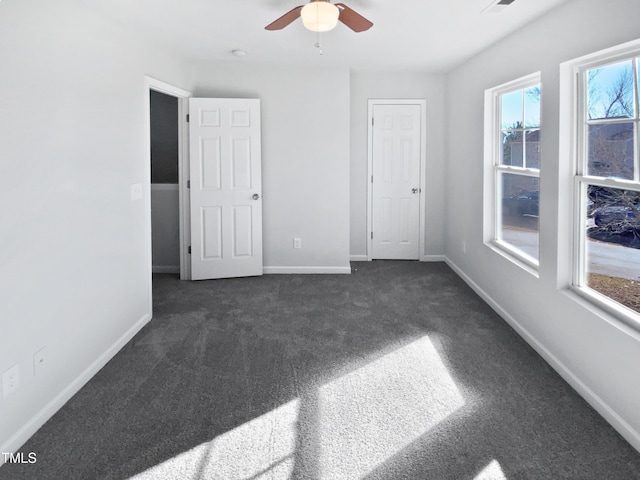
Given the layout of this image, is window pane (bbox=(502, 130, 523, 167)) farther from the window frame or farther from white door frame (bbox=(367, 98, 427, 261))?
white door frame (bbox=(367, 98, 427, 261))

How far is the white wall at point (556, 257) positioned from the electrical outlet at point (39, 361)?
2834 mm

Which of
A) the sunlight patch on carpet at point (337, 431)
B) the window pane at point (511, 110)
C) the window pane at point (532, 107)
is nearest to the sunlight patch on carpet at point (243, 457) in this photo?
the sunlight patch on carpet at point (337, 431)

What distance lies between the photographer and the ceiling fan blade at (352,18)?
2.76m

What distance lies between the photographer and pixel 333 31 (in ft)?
12.5

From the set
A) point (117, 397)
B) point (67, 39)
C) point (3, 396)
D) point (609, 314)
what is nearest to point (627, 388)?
point (609, 314)

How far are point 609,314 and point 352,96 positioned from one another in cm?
414

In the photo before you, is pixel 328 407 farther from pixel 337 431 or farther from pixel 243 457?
pixel 243 457

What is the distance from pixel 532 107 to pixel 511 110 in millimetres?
408

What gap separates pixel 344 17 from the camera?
287 centimetres

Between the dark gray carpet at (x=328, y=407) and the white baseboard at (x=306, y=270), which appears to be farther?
the white baseboard at (x=306, y=270)

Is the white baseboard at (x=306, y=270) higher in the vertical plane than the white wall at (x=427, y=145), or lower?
lower

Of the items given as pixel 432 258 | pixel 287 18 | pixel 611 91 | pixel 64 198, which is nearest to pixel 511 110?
pixel 611 91

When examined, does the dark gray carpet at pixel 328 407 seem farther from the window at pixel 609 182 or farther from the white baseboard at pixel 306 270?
the white baseboard at pixel 306 270

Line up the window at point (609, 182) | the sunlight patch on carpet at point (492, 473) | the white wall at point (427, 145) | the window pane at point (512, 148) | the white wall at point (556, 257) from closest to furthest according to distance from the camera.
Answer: the sunlight patch on carpet at point (492, 473) → the white wall at point (556, 257) → the window at point (609, 182) → the window pane at point (512, 148) → the white wall at point (427, 145)
